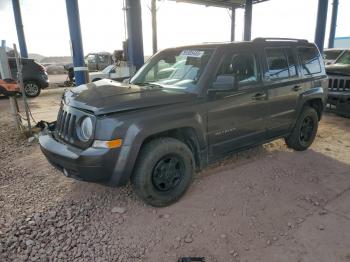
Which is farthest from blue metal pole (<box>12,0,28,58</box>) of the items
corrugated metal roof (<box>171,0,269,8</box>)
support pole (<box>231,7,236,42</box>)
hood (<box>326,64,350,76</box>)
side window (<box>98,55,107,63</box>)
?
hood (<box>326,64,350,76</box>)

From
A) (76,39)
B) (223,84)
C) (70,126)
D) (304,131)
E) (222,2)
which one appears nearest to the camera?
(70,126)

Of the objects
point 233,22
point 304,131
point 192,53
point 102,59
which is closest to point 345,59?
point 304,131

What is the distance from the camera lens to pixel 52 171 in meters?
4.41

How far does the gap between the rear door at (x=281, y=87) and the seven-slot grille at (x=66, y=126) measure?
2.63 metres

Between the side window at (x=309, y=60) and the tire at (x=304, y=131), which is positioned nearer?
the side window at (x=309, y=60)

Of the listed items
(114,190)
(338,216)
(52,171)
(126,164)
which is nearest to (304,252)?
(338,216)

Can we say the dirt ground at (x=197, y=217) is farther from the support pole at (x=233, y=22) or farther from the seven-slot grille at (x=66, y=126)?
the support pole at (x=233, y=22)

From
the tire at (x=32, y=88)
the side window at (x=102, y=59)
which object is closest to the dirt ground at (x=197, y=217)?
the tire at (x=32, y=88)

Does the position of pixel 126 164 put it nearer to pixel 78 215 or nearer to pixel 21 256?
pixel 78 215

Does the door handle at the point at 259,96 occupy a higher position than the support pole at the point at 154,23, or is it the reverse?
the support pole at the point at 154,23

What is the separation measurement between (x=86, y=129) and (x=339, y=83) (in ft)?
22.4

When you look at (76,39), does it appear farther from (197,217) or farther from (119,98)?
(197,217)

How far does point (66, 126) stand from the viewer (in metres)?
3.34

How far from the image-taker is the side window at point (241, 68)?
3734 mm
